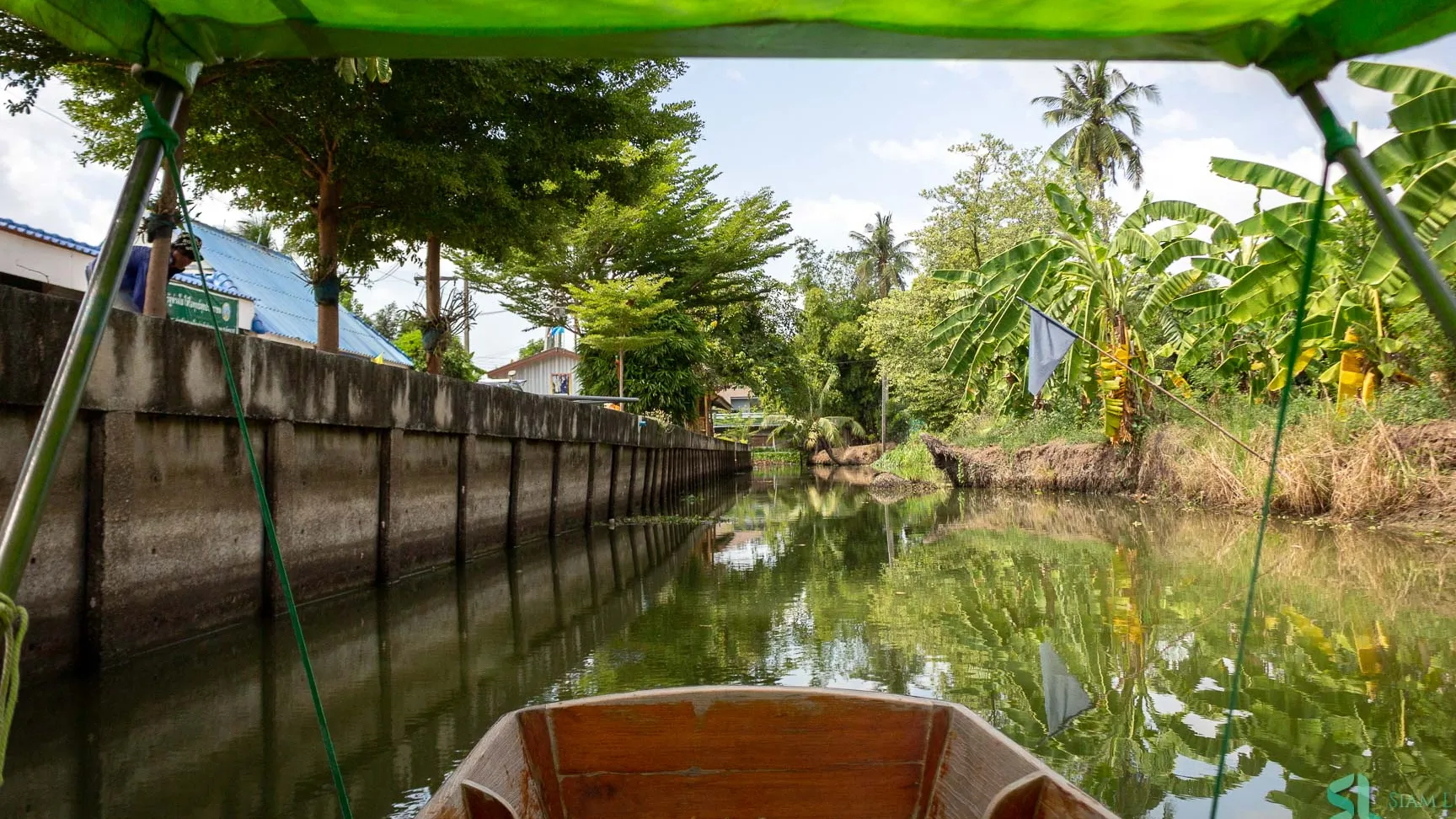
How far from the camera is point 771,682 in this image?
4.59 m

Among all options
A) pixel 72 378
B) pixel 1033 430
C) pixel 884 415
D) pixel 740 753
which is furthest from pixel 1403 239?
pixel 884 415

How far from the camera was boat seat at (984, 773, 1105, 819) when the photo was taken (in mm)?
1826

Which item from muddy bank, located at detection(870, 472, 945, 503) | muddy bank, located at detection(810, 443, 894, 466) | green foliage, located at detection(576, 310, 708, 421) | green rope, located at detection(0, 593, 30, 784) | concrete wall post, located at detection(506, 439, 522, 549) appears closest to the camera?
green rope, located at detection(0, 593, 30, 784)

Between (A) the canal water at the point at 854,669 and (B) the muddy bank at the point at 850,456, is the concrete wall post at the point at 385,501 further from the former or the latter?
(B) the muddy bank at the point at 850,456

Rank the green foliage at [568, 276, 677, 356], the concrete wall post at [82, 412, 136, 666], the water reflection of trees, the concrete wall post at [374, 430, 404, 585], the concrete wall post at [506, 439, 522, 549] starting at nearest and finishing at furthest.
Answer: the water reflection of trees < the concrete wall post at [82, 412, 136, 666] < the concrete wall post at [374, 430, 404, 585] < the concrete wall post at [506, 439, 522, 549] < the green foliage at [568, 276, 677, 356]

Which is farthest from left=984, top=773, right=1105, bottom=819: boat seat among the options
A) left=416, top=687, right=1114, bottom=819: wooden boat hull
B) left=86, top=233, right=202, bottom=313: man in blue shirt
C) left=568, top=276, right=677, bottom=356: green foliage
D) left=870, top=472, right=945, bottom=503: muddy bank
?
left=568, top=276, right=677, bottom=356: green foliage

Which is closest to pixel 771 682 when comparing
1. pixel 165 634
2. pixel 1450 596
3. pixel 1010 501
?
pixel 165 634

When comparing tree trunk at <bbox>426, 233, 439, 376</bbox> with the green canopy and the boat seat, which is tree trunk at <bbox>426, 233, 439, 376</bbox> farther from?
the boat seat

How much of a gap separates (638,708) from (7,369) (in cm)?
362

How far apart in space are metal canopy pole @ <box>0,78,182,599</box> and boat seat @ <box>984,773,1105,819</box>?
5.76 feet

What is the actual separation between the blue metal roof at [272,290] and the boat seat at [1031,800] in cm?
1411

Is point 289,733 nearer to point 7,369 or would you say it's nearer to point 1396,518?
point 7,369

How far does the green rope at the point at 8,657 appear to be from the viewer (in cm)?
126

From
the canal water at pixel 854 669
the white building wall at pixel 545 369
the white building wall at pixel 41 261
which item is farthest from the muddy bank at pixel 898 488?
the white building wall at pixel 545 369
